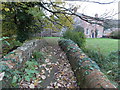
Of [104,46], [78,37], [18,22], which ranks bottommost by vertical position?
[104,46]

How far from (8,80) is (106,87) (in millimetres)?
1906

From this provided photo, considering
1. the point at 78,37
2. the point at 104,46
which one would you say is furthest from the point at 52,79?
the point at 104,46

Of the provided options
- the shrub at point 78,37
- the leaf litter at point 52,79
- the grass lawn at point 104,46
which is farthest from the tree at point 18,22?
the grass lawn at point 104,46

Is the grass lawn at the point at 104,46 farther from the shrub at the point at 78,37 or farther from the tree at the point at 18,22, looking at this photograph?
the tree at the point at 18,22

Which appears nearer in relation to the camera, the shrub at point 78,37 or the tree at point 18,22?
the tree at point 18,22

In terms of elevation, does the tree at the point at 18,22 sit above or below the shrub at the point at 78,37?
above

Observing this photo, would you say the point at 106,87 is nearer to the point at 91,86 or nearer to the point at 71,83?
the point at 91,86

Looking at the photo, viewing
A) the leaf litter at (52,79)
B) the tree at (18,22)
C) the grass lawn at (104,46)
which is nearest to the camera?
the leaf litter at (52,79)

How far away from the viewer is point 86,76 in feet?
7.19

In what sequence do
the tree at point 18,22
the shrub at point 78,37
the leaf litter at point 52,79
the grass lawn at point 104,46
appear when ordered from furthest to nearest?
1. the grass lawn at point 104,46
2. the shrub at point 78,37
3. the tree at point 18,22
4. the leaf litter at point 52,79

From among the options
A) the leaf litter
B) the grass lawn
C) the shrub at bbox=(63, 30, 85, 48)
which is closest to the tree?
the shrub at bbox=(63, 30, 85, 48)

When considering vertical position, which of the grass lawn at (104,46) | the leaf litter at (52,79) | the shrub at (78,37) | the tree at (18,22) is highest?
the tree at (18,22)

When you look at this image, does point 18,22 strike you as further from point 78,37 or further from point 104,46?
point 104,46

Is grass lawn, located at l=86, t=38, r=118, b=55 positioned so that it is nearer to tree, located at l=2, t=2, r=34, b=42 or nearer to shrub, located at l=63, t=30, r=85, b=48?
shrub, located at l=63, t=30, r=85, b=48
